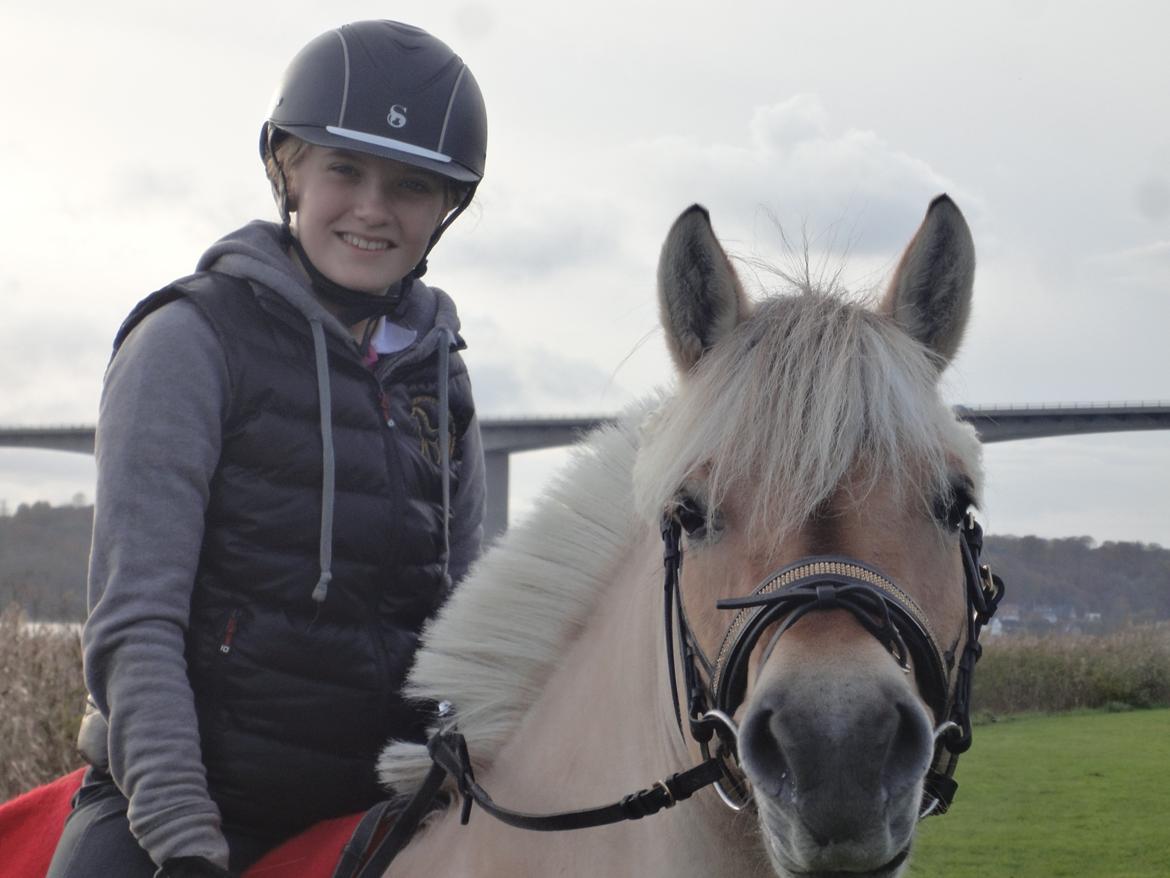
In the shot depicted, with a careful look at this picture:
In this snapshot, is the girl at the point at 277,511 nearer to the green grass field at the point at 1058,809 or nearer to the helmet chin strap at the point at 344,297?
the helmet chin strap at the point at 344,297

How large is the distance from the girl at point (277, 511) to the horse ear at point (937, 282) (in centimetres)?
138

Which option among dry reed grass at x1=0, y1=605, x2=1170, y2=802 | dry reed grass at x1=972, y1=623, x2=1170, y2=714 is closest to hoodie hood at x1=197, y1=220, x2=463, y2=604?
dry reed grass at x1=0, y1=605, x2=1170, y2=802

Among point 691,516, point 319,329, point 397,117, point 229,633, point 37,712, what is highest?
point 397,117

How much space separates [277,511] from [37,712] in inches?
225

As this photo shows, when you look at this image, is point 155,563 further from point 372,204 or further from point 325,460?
point 372,204

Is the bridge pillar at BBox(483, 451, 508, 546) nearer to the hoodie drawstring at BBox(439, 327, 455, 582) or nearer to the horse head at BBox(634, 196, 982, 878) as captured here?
the hoodie drawstring at BBox(439, 327, 455, 582)

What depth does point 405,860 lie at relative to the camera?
2.59 meters

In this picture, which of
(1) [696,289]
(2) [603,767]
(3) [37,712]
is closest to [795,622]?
(2) [603,767]

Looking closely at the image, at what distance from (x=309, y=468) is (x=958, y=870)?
6660mm

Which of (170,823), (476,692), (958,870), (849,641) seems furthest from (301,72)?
(958,870)

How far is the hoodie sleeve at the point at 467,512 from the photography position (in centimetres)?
364

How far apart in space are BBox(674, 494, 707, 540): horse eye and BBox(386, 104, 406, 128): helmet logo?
160 cm

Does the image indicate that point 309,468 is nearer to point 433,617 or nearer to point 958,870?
point 433,617

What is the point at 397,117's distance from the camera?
3.16 m
